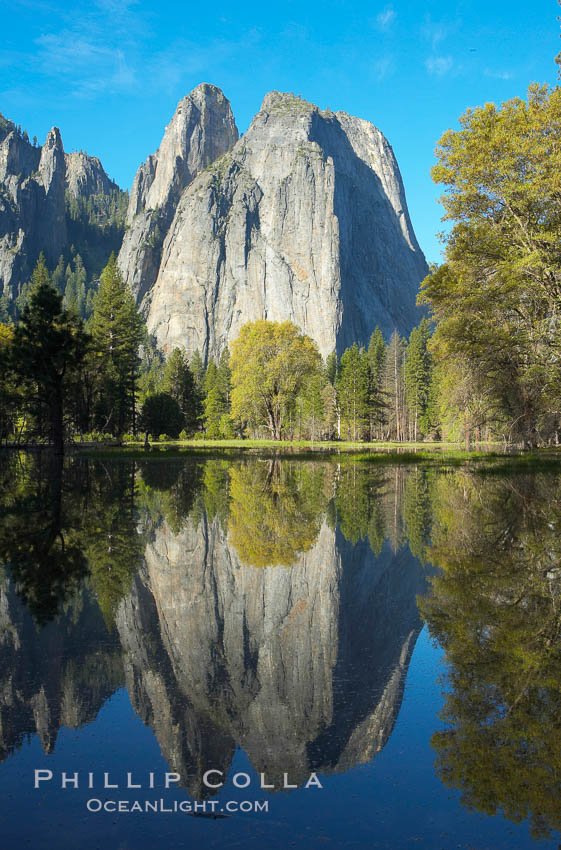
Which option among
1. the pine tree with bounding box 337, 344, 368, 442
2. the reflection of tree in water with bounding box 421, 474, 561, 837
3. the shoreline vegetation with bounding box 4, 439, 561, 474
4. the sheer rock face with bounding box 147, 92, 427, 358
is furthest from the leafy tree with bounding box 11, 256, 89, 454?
the sheer rock face with bounding box 147, 92, 427, 358

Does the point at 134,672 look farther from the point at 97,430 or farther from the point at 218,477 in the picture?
the point at 97,430

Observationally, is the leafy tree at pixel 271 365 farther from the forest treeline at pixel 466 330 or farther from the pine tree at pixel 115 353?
the pine tree at pixel 115 353

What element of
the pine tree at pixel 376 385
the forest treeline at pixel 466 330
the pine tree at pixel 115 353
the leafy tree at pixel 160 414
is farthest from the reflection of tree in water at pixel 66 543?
the pine tree at pixel 376 385

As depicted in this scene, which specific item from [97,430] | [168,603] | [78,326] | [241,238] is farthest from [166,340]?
[168,603]

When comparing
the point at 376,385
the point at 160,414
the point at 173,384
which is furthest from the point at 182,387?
the point at 376,385

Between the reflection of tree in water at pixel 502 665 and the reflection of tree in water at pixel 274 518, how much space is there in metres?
2.24

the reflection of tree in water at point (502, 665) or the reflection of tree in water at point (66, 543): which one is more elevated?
the reflection of tree in water at point (66, 543)

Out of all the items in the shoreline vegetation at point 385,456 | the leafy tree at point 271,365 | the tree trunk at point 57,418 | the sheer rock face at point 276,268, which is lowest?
the shoreline vegetation at point 385,456

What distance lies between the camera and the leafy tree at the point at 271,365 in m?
60.6

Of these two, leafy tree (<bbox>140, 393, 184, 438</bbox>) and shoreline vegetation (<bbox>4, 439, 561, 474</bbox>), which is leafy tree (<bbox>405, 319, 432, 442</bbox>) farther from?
leafy tree (<bbox>140, 393, 184, 438</bbox>)

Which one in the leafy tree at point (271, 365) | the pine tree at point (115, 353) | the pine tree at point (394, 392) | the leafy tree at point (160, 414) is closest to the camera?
the pine tree at point (115, 353)

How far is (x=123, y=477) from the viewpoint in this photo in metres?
22.3

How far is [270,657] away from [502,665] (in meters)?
1.80

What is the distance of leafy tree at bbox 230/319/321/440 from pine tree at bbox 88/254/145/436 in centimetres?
1070
